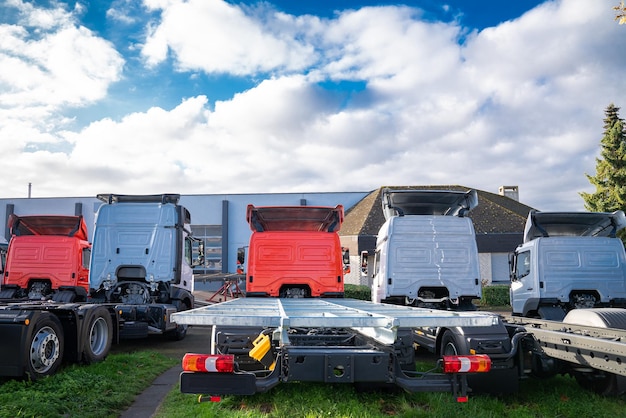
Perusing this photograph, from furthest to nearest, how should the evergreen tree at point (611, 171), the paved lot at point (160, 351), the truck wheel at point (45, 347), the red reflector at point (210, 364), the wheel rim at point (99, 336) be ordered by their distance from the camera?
the evergreen tree at point (611, 171), the wheel rim at point (99, 336), the truck wheel at point (45, 347), the paved lot at point (160, 351), the red reflector at point (210, 364)

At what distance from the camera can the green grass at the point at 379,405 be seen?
501cm

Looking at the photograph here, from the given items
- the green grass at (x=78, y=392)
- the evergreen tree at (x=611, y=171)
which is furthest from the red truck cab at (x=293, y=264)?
the evergreen tree at (x=611, y=171)

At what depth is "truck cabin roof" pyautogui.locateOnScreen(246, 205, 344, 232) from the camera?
10047 millimetres

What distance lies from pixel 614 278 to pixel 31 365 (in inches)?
376

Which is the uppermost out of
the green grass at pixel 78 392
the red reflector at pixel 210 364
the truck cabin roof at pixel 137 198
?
the truck cabin roof at pixel 137 198

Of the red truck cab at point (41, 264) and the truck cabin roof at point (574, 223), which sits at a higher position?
the truck cabin roof at point (574, 223)

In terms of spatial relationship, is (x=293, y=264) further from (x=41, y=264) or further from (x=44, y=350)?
(x=41, y=264)

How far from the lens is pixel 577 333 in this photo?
17.2 ft

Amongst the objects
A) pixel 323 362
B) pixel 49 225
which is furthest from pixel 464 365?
pixel 49 225

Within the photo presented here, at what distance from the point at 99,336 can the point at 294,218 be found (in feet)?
14.0

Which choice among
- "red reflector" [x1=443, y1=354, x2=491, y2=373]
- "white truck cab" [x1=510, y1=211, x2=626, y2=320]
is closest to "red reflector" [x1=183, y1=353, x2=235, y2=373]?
"red reflector" [x1=443, y1=354, x2=491, y2=373]

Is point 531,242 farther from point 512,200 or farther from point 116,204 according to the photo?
point 512,200

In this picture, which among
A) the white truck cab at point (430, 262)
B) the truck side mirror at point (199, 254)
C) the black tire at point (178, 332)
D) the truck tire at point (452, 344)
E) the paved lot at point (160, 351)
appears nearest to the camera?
the truck tire at point (452, 344)

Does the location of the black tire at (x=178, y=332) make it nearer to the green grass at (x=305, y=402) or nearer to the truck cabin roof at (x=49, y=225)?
the truck cabin roof at (x=49, y=225)
